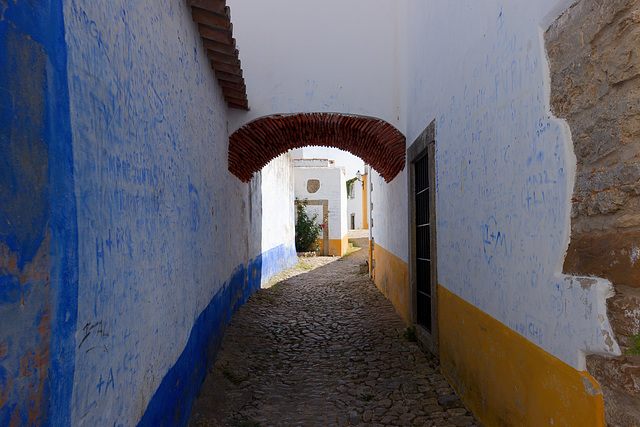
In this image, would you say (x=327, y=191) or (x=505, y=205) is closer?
(x=505, y=205)

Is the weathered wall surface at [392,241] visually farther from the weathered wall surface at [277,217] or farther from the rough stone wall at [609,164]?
the rough stone wall at [609,164]

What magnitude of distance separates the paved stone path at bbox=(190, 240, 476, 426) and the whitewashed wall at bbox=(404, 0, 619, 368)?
1.11m

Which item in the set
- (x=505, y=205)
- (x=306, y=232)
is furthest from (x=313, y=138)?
(x=306, y=232)

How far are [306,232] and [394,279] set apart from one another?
12.3m

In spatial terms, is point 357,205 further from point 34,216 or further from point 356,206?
point 34,216

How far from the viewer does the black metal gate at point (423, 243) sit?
5.62m

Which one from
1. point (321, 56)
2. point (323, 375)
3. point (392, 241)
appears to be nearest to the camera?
point (323, 375)

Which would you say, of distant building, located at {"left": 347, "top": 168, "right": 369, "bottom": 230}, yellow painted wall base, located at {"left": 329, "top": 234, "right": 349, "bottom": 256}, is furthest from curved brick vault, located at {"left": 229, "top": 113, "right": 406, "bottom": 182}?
distant building, located at {"left": 347, "top": 168, "right": 369, "bottom": 230}

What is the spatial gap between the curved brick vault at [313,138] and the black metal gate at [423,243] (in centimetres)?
79

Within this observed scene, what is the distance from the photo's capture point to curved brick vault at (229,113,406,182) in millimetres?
6578

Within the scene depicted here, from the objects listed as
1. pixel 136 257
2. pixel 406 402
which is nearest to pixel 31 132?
pixel 136 257

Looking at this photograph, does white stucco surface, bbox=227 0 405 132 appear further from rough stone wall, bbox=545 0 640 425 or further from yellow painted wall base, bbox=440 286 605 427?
rough stone wall, bbox=545 0 640 425

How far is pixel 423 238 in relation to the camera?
5887mm

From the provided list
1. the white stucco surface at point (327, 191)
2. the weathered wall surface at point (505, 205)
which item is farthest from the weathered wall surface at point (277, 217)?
the weathered wall surface at point (505, 205)
